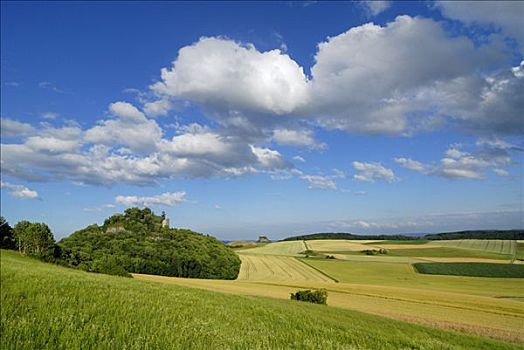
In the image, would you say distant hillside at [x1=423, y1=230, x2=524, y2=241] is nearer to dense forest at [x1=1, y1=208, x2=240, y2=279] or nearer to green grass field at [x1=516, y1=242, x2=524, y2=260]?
green grass field at [x1=516, y1=242, x2=524, y2=260]

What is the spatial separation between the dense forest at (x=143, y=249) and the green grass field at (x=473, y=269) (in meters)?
69.6

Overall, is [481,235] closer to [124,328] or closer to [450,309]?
[450,309]

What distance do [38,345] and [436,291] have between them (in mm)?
32000

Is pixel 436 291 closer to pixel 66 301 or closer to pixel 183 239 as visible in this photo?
pixel 66 301

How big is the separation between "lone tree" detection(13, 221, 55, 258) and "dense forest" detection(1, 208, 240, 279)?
22cm

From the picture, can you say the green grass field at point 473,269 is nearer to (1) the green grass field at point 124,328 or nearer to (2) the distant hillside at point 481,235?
(2) the distant hillside at point 481,235

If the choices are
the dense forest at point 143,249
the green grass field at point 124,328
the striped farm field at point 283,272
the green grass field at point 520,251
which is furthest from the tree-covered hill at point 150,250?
the green grass field at point 124,328

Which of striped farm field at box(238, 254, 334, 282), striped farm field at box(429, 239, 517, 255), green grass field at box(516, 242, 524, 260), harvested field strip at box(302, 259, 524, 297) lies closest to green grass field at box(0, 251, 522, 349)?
green grass field at box(516, 242, 524, 260)

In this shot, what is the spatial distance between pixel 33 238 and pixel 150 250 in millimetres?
40075

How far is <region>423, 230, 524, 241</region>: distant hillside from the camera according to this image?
62.8 ft

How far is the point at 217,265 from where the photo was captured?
112938mm

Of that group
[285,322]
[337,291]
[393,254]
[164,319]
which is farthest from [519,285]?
[393,254]

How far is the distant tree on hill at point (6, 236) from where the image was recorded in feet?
271

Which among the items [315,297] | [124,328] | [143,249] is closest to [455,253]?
[315,297]
